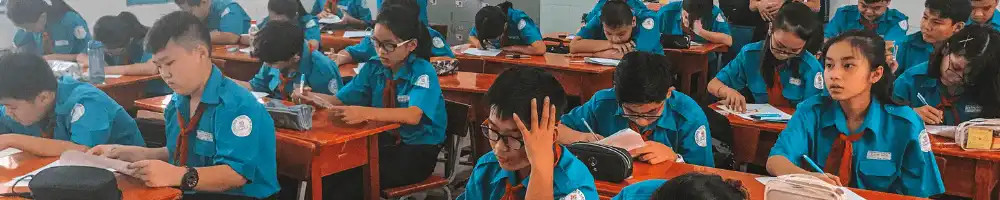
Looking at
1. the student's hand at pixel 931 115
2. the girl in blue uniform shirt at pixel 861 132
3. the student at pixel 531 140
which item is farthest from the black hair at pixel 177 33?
the student's hand at pixel 931 115

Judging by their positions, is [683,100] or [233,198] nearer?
[233,198]

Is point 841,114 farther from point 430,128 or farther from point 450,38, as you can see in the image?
point 450,38

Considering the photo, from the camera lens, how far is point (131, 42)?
4.07m

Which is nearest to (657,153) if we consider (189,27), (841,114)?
(841,114)

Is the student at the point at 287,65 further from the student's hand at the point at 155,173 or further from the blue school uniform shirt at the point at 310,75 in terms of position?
the student's hand at the point at 155,173

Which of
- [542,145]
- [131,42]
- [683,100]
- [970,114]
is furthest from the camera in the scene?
[131,42]

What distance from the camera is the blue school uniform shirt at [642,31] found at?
16.2 ft

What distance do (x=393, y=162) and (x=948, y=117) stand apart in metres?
1.88

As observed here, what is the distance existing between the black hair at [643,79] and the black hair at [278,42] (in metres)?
1.27

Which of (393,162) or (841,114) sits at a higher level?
(841,114)

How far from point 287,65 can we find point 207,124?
938 mm

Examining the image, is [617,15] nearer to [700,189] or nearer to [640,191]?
[640,191]

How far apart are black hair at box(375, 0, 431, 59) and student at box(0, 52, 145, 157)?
0.89 m

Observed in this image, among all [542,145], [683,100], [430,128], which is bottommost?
[430,128]
